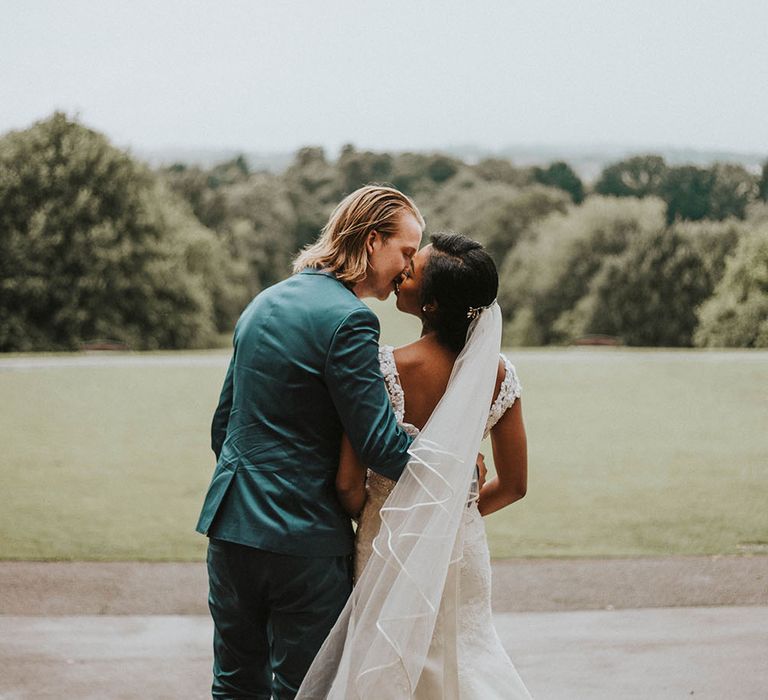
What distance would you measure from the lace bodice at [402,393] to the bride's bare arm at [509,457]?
27 mm

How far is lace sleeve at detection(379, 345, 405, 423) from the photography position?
229 centimetres

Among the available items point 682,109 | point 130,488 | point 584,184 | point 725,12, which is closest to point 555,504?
point 130,488

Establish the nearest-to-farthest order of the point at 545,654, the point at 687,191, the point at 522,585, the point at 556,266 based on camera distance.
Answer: the point at 545,654 → the point at 522,585 → the point at 687,191 → the point at 556,266

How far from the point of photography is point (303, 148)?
29.3 meters

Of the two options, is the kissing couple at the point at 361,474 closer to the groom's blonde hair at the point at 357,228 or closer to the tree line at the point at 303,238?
the groom's blonde hair at the point at 357,228

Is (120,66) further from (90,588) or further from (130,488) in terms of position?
(90,588)

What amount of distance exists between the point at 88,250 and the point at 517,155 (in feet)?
44.7

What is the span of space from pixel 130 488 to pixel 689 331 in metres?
17.1

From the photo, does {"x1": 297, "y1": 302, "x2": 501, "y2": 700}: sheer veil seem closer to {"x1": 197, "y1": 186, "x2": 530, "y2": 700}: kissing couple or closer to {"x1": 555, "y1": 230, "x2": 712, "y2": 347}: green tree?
{"x1": 197, "y1": 186, "x2": 530, "y2": 700}: kissing couple

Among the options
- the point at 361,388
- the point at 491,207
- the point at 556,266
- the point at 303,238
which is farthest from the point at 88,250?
the point at 361,388

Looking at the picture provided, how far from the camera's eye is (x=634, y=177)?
2291 cm

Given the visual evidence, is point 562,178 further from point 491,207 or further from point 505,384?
point 505,384

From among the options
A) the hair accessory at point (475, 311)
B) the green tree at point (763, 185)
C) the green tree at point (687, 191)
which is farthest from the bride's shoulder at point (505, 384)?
the green tree at point (687, 191)

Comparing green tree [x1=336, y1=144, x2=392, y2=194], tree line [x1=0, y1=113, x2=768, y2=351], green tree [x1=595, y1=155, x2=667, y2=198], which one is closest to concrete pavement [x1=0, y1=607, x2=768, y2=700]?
tree line [x1=0, y1=113, x2=768, y2=351]
